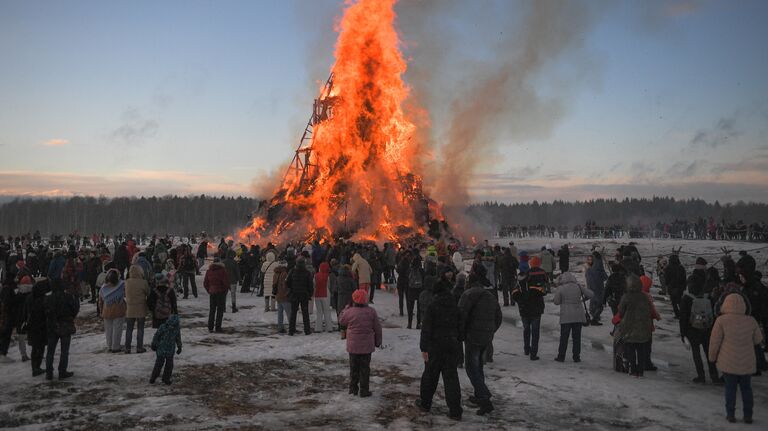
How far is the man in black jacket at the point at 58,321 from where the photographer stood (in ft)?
30.0

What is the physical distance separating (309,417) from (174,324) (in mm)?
2943

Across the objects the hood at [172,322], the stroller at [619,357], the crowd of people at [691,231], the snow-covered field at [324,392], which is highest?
the crowd of people at [691,231]

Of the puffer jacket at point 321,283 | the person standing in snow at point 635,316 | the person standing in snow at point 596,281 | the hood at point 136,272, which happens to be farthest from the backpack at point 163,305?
the person standing in snow at point 596,281

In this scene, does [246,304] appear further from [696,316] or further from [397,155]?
[397,155]

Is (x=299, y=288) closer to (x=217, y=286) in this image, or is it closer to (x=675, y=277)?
(x=217, y=286)

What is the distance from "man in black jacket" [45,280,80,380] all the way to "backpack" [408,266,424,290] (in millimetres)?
7528

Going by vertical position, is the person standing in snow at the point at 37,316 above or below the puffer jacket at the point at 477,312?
below

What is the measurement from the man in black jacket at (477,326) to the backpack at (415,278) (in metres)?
5.68

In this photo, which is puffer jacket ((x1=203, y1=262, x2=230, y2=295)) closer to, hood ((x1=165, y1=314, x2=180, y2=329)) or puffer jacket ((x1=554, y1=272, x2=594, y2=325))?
hood ((x1=165, y1=314, x2=180, y2=329))

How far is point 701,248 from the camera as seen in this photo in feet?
120

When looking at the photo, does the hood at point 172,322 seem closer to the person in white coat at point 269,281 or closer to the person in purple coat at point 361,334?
the person in purple coat at point 361,334

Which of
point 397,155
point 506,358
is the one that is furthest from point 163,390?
point 397,155

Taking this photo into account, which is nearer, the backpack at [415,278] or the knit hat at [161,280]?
the knit hat at [161,280]

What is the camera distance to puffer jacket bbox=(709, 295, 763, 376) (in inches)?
283
